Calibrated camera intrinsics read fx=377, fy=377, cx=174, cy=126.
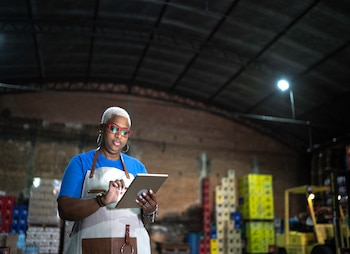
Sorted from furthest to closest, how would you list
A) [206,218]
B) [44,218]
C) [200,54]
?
[206,218], [200,54], [44,218]

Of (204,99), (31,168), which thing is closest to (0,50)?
(31,168)

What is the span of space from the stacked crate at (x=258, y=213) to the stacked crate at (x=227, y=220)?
430 millimetres

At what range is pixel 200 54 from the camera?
13781 mm

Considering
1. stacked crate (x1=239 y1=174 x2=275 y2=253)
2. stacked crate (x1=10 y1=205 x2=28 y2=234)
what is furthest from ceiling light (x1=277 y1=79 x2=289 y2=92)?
stacked crate (x1=10 y1=205 x2=28 y2=234)

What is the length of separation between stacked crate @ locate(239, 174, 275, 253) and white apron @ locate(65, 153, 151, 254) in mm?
13038

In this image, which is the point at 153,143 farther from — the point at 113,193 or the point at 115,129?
the point at 113,193

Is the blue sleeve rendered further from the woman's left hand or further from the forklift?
the forklift

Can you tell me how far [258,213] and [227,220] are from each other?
1273 mm

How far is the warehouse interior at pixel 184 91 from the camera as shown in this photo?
1132 cm

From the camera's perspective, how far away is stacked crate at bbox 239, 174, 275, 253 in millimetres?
14766

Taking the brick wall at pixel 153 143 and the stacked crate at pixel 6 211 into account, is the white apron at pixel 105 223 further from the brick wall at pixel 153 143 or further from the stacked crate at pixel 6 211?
the brick wall at pixel 153 143

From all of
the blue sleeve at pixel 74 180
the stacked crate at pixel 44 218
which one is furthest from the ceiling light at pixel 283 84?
the blue sleeve at pixel 74 180

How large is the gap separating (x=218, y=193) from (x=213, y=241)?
1954mm

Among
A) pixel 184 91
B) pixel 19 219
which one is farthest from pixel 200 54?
pixel 19 219
